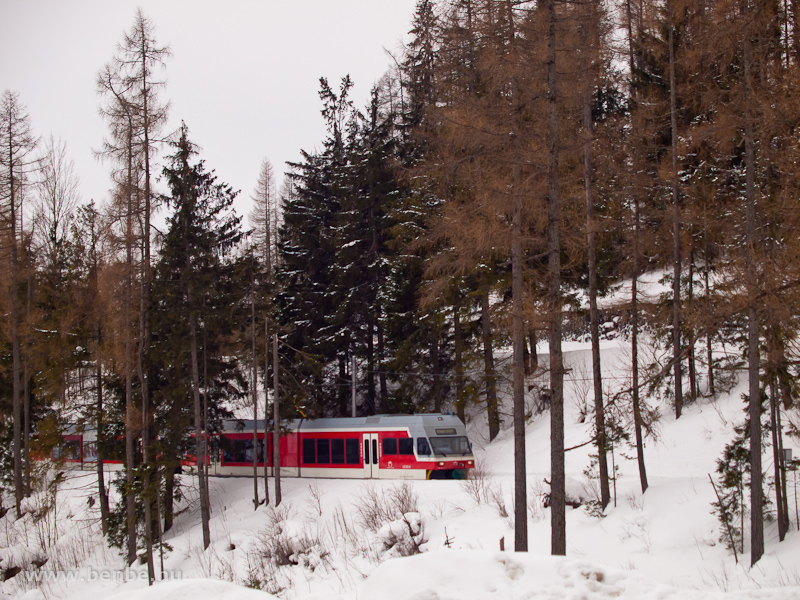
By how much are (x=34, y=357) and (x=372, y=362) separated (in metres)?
14.3

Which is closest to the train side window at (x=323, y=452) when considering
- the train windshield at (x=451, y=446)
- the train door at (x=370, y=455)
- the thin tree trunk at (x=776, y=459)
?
the train door at (x=370, y=455)

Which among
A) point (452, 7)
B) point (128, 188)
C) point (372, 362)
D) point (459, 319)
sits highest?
point (452, 7)

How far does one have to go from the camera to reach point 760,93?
1082 centimetres

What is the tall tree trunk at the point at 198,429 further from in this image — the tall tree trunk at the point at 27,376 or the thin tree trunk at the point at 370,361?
the thin tree trunk at the point at 370,361

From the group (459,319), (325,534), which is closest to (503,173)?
(325,534)

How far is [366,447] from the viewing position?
2267 centimetres

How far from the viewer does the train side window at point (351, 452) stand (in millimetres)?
22906

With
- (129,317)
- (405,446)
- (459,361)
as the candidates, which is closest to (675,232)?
(459,361)

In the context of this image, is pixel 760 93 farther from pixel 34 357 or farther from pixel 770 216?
pixel 34 357

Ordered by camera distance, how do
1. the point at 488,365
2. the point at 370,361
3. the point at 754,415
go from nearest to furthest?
the point at 754,415
the point at 488,365
the point at 370,361

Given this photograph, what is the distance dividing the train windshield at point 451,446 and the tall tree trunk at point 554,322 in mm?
10726

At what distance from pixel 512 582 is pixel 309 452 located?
20.4m

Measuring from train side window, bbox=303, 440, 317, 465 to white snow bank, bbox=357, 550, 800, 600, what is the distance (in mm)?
19798

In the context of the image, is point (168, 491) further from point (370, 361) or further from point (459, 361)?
point (459, 361)
